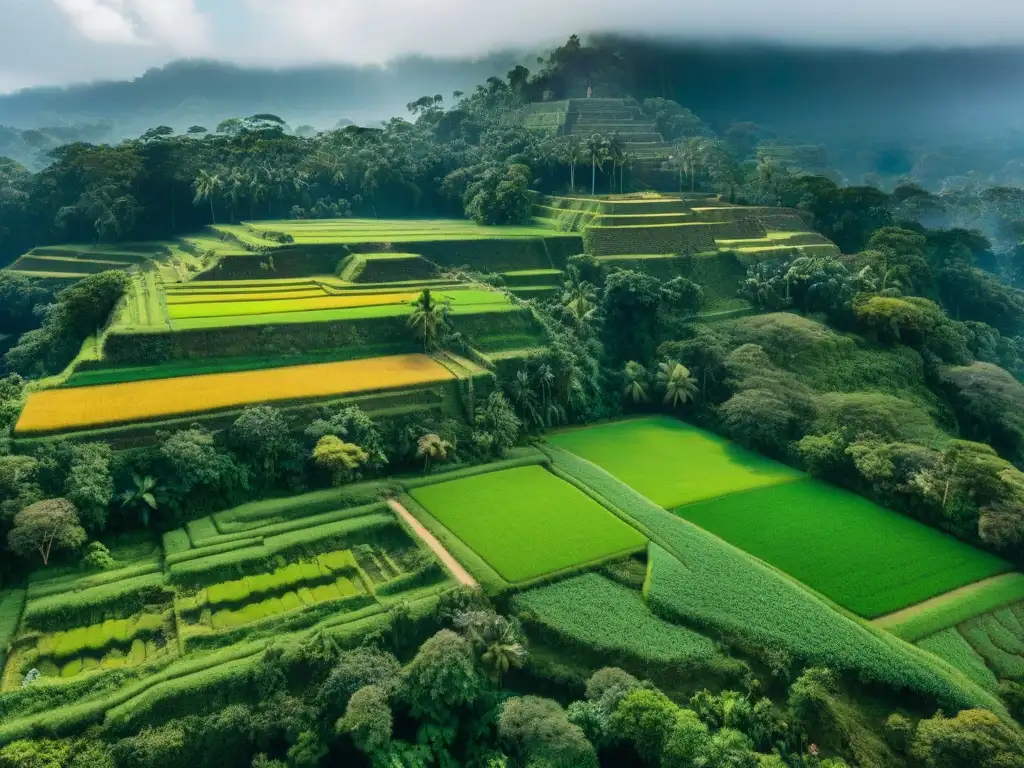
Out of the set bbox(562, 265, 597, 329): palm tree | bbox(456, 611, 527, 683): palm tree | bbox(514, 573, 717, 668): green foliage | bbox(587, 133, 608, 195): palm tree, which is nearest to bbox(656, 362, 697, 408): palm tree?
bbox(562, 265, 597, 329): palm tree

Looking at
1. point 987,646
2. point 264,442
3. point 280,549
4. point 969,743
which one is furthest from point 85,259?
point 969,743

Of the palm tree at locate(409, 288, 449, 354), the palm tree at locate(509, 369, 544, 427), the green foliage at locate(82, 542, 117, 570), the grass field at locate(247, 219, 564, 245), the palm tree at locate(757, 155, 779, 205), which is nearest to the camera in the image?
the green foliage at locate(82, 542, 117, 570)

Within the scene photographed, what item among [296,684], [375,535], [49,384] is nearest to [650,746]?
[296,684]

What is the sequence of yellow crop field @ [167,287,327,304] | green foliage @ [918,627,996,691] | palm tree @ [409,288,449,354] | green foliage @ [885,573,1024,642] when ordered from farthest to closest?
yellow crop field @ [167,287,327,304]
palm tree @ [409,288,449,354]
green foliage @ [885,573,1024,642]
green foliage @ [918,627,996,691]

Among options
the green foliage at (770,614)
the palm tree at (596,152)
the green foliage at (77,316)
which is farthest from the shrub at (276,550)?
the palm tree at (596,152)

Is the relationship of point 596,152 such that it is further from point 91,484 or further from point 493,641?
point 493,641

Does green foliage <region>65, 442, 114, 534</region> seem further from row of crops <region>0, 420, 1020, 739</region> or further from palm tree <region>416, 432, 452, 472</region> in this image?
palm tree <region>416, 432, 452, 472</region>

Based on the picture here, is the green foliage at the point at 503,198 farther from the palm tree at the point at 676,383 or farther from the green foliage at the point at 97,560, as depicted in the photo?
the green foliage at the point at 97,560
